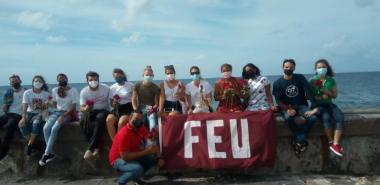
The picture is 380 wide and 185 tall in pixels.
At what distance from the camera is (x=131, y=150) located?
6691 mm

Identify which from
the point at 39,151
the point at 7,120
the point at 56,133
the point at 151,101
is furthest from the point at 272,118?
the point at 7,120

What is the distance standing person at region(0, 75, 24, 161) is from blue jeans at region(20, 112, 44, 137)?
238mm

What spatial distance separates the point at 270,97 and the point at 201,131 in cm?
153

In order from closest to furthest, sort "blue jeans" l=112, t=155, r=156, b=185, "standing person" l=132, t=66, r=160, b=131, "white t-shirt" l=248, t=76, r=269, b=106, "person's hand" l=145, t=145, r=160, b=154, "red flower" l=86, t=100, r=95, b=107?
"blue jeans" l=112, t=155, r=156, b=185
"person's hand" l=145, t=145, r=160, b=154
"standing person" l=132, t=66, r=160, b=131
"red flower" l=86, t=100, r=95, b=107
"white t-shirt" l=248, t=76, r=269, b=106

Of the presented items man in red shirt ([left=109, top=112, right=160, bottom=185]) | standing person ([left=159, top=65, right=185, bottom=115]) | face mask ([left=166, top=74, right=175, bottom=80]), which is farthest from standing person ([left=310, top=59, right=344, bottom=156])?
man in red shirt ([left=109, top=112, right=160, bottom=185])

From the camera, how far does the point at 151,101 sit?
7770mm

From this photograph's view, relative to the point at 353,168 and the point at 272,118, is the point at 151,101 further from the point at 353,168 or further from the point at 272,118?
the point at 353,168

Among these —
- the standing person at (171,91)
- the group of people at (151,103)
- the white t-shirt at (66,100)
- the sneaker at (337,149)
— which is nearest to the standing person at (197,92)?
the group of people at (151,103)

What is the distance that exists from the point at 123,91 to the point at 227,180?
2668 mm

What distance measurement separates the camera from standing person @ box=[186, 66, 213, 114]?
7953mm

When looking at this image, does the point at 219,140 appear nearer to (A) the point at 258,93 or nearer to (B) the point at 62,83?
(A) the point at 258,93

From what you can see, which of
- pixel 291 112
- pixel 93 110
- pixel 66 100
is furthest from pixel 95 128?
pixel 291 112

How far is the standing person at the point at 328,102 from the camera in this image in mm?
7102

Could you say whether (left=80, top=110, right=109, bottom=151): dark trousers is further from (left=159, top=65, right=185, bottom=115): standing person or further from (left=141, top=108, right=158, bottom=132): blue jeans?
(left=159, top=65, right=185, bottom=115): standing person
